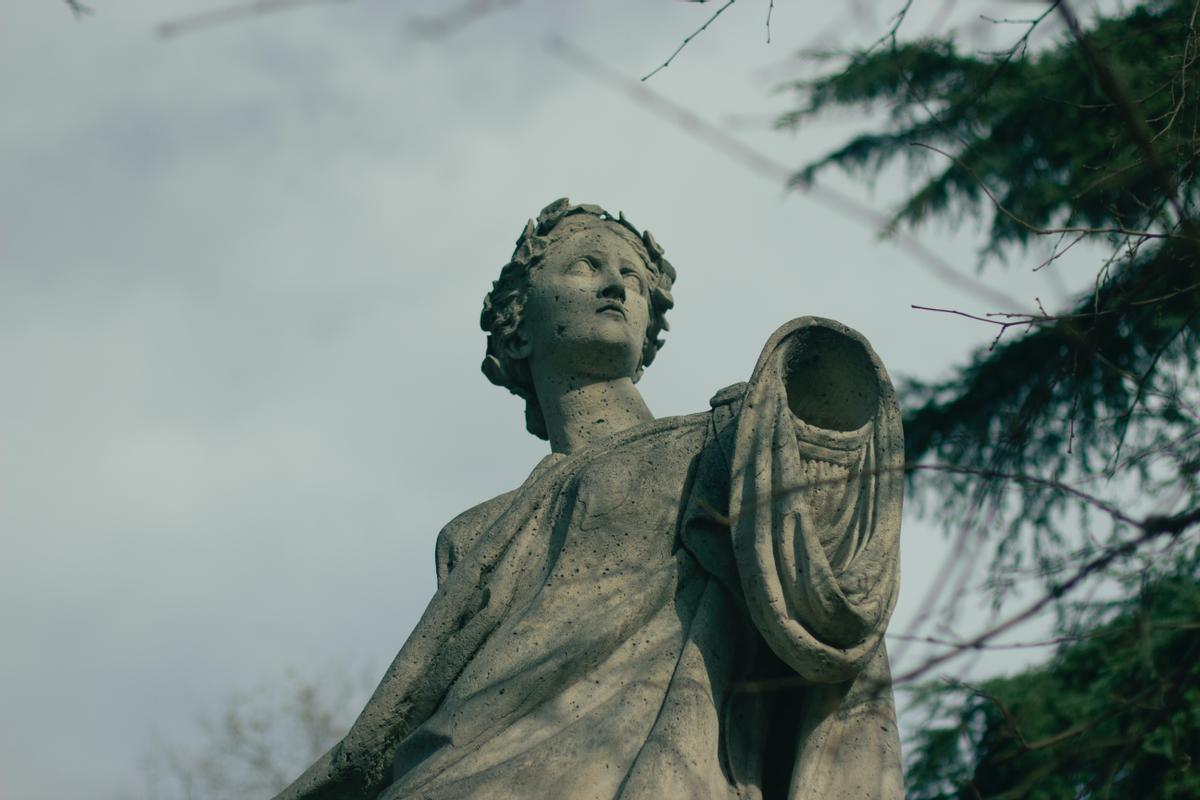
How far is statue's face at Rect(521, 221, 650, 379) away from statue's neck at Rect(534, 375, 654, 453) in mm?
31

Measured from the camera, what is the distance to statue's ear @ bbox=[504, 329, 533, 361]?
6000 millimetres

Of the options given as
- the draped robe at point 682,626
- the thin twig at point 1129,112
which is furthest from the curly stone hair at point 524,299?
the thin twig at point 1129,112

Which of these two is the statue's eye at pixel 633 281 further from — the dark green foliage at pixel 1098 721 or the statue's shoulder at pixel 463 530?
the dark green foliage at pixel 1098 721

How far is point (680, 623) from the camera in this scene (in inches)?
192

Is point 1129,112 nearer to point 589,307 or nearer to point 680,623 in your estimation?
point 680,623

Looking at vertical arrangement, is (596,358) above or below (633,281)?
below

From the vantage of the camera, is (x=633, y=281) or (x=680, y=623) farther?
(x=633, y=281)

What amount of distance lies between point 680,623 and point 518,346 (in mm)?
1408

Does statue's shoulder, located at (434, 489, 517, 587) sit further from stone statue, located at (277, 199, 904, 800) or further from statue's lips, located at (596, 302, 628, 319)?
statue's lips, located at (596, 302, 628, 319)

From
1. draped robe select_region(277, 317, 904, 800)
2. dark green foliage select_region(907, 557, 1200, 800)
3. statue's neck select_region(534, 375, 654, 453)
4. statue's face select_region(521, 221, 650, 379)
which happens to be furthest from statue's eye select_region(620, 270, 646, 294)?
dark green foliage select_region(907, 557, 1200, 800)

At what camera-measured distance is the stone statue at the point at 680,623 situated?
461cm

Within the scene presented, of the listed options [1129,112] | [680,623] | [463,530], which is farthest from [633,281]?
[1129,112]

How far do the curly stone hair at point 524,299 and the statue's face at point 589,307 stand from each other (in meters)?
0.05

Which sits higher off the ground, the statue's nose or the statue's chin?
the statue's nose
